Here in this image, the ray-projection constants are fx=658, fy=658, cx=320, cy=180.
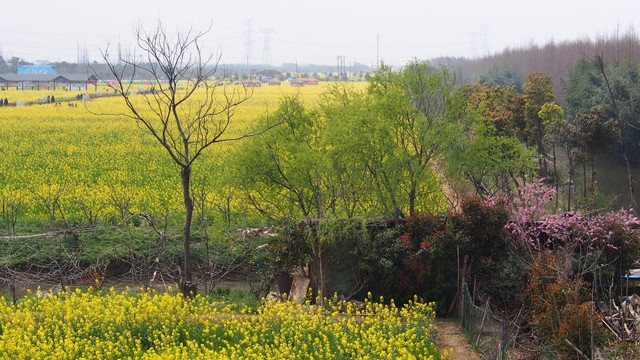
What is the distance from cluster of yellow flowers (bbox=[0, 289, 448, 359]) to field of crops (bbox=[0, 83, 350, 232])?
14.2ft

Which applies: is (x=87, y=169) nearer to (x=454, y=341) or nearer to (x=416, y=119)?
(x=416, y=119)

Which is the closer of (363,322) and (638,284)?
(363,322)

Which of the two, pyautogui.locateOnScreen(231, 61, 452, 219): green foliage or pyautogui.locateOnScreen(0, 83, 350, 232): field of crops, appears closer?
A: pyautogui.locateOnScreen(231, 61, 452, 219): green foliage

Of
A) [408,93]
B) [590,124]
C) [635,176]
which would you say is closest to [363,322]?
[408,93]

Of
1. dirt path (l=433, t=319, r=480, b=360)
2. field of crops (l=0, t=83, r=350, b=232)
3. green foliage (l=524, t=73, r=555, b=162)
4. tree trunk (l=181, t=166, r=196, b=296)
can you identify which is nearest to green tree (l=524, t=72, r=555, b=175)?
green foliage (l=524, t=73, r=555, b=162)

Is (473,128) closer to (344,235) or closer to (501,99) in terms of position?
(344,235)

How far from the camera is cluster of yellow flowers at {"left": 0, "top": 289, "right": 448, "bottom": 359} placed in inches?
432

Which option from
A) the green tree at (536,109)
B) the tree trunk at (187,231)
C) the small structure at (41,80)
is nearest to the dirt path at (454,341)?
the tree trunk at (187,231)

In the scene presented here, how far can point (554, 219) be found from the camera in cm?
1641

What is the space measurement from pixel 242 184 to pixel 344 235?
5255mm

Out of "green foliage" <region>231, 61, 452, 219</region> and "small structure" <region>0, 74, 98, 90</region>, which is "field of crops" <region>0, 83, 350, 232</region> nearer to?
"green foliage" <region>231, 61, 452, 219</region>

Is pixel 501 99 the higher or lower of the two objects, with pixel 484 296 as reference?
higher

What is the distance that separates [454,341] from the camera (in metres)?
13.0

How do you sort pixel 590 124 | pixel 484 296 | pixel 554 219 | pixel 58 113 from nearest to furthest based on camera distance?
pixel 484 296, pixel 554 219, pixel 590 124, pixel 58 113
